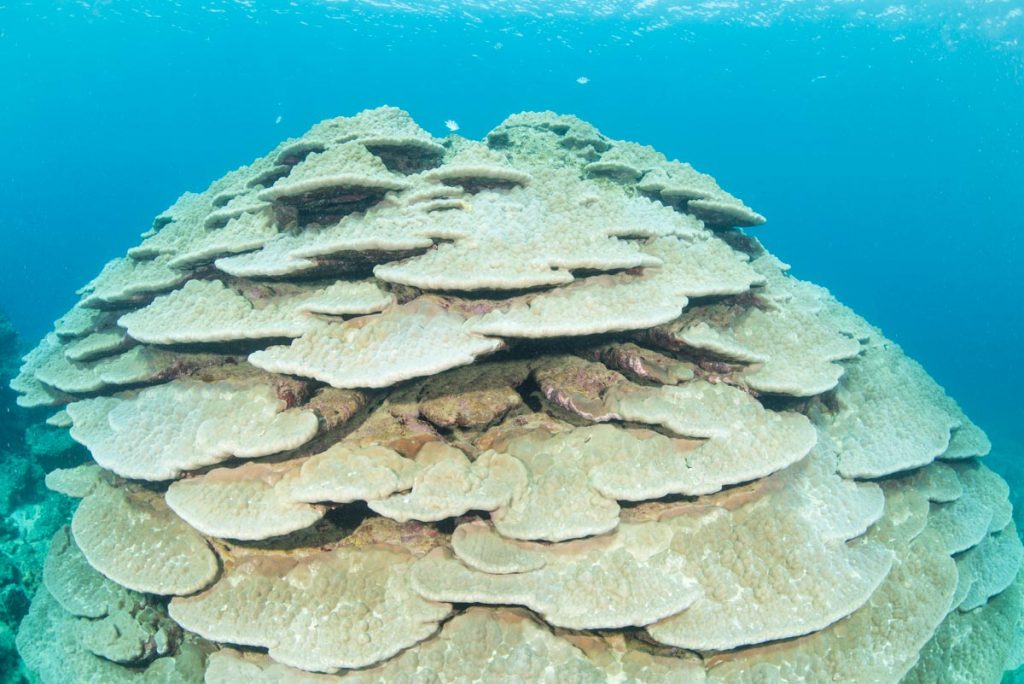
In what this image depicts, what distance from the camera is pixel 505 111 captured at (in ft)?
243

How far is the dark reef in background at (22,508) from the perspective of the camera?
6.07 m

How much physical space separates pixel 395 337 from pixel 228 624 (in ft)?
6.65

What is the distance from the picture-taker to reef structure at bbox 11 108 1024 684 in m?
3.38

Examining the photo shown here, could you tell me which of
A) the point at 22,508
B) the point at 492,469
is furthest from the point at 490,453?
the point at 22,508

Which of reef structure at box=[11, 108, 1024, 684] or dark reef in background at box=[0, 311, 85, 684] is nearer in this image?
reef structure at box=[11, 108, 1024, 684]

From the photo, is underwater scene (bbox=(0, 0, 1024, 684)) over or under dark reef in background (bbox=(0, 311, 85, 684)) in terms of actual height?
over

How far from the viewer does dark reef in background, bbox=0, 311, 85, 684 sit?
607 centimetres

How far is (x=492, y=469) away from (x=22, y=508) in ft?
26.5

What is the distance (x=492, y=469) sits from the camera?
371cm

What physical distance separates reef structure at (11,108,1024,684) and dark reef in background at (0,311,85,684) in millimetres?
1359

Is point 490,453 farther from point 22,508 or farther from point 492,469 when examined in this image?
point 22,508

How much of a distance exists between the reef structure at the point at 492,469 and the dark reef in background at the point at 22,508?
136cm

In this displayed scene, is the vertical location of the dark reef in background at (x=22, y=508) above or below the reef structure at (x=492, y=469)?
Result: below

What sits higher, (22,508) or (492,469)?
(492,469)
